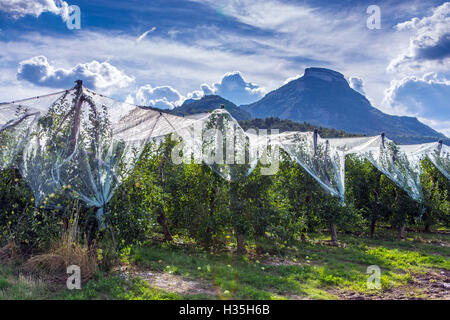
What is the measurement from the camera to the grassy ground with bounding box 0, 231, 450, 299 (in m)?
5.14

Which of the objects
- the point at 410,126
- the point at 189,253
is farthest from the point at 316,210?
the point at 410,126

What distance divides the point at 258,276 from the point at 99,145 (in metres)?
4.30

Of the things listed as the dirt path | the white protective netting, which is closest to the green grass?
the dirt path

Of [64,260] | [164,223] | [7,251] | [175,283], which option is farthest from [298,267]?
[7,251]

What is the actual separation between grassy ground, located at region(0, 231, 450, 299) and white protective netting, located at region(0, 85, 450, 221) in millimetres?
1519

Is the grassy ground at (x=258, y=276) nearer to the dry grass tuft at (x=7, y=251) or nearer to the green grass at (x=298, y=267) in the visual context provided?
the green grass at (x=298, y=267)

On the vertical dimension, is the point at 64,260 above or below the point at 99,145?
below

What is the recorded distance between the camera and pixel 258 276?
634 cm

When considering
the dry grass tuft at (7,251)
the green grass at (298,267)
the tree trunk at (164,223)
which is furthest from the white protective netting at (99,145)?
the green grass at (298,267)

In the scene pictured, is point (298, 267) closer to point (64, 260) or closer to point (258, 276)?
point (258, 276)

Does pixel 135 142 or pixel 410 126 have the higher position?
pixel 410 126

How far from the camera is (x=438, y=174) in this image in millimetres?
13969
